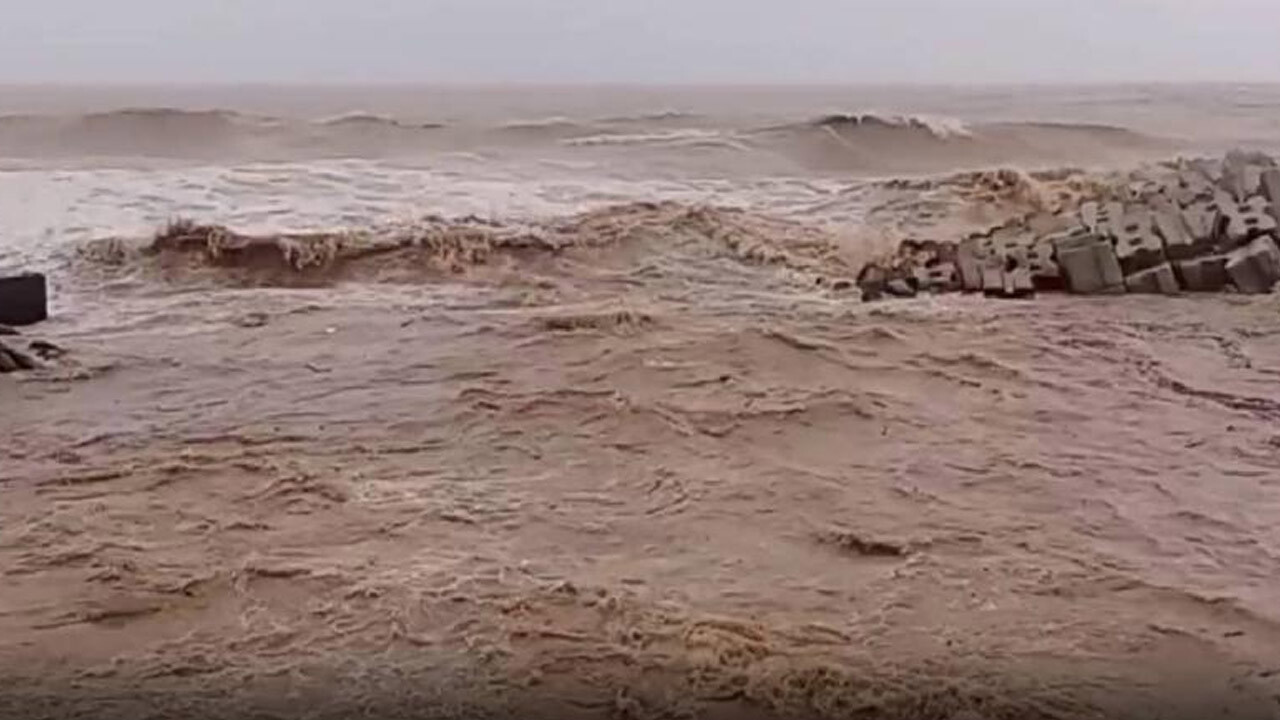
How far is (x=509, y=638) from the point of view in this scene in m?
2.99

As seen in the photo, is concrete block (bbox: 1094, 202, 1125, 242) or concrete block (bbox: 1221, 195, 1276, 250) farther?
concrete block (bbox: 1094, 202, 1125, 242)

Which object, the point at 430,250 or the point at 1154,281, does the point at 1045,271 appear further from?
the point at 430,250

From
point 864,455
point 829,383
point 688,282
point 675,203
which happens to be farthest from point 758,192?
point 864,455

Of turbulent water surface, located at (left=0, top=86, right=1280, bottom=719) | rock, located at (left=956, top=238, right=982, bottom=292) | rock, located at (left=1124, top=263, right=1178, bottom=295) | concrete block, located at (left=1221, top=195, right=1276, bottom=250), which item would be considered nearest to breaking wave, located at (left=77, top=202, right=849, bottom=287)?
turbulent water surface, located at (left=0, top=86, right=1280, bottom=719)

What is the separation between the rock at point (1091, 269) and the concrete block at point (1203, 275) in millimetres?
346

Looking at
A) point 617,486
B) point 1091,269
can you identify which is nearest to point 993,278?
point 1091,269

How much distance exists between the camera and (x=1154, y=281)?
26.7ft

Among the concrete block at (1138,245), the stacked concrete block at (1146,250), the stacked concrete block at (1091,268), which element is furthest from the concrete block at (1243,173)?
the stacked concrete block at (1091,268)

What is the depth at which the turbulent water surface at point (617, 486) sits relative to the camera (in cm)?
279

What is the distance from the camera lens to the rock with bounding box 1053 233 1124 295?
26.8 ft

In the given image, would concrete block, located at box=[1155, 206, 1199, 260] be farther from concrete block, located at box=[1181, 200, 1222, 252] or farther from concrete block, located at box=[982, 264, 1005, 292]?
concrete block, located at box=[982, 264, 1005, 292]

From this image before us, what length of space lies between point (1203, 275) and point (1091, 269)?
25.0 inches

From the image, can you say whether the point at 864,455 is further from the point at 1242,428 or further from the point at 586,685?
the point at 586,685

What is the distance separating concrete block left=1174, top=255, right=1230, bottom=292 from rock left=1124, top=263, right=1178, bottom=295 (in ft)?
0.20
